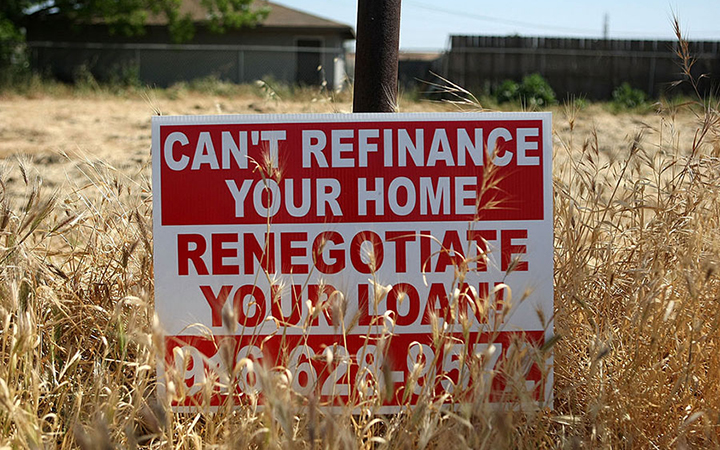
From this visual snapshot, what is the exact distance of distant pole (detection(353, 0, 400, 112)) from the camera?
2.79 meters

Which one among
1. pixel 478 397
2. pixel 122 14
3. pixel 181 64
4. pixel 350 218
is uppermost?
pixel 122 14

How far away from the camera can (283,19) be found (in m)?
24.3

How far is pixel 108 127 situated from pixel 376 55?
9288 millimetres

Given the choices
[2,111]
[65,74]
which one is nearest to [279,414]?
[2,111]

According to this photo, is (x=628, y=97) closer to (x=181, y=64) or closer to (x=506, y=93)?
(x=506, y=93)

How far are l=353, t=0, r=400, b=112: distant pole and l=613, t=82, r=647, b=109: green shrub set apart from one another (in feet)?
53.8

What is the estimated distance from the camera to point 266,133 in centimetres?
232

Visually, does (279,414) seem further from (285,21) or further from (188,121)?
(285,21)

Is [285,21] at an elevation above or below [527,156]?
above

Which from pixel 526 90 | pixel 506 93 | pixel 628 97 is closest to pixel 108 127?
pixel 506 93

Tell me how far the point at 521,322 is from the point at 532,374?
0.17m

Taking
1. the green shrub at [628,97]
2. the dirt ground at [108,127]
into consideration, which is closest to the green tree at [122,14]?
the dirt ground at [108,127]

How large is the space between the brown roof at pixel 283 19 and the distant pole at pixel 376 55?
21.1m

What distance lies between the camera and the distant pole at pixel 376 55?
2.79m
